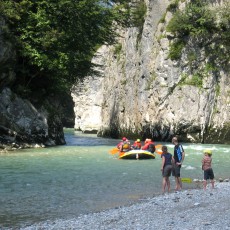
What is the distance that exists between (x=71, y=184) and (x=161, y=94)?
2930cm

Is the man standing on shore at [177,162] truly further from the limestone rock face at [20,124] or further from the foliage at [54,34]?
the foliage at [54,34]

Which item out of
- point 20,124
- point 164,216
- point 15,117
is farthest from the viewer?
point 20,124

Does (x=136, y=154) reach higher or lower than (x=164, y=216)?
higher

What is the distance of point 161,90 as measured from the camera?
44.0m

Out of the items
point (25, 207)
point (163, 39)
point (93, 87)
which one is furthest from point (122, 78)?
point (25, 207)

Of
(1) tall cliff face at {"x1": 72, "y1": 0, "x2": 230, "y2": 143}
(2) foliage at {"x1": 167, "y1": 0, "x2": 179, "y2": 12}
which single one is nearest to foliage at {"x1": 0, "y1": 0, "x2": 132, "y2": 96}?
(1) tall cliff face at {"x1": 72, "y1": 0, "x2": 230, "y2": 143}

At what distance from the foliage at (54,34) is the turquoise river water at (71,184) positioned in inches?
373

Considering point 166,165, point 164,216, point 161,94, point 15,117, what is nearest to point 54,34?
point 15,117

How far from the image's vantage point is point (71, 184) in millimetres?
15812

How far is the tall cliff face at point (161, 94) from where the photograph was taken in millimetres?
41375

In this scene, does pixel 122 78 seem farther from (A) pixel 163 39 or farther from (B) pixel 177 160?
(B) pixel 177 160

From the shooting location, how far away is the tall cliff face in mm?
41375

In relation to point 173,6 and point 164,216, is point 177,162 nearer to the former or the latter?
point 164,216

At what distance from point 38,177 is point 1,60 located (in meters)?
14.7
